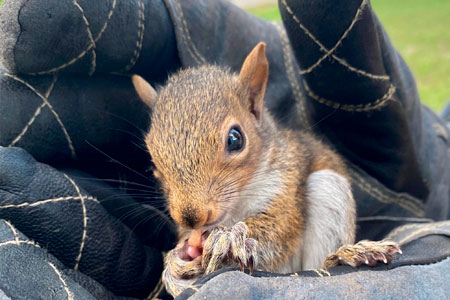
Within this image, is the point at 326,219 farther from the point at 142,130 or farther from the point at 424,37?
the point at 424,37

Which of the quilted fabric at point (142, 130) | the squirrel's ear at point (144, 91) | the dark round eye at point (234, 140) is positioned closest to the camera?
the quilted fabric at point (142, 130)

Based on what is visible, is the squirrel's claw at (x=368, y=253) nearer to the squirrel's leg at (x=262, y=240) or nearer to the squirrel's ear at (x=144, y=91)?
the squirrel's leg at (x=262, y=240)

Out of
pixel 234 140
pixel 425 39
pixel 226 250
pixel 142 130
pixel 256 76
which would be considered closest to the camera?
pixel 226 250

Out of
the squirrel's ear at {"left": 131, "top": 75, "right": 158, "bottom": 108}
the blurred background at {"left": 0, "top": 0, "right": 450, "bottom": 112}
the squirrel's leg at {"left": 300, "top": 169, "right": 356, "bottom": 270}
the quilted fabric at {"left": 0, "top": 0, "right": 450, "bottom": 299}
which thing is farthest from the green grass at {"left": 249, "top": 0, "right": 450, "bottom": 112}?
the squirrel's ear at {"left": 131, "top": 75, "right": 158, "bottom": 108}

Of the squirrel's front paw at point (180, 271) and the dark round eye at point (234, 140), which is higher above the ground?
the dark round eye at point (234, 140)

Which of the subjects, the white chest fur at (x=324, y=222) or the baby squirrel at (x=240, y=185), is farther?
the white chest fur at (x=324, y=222)

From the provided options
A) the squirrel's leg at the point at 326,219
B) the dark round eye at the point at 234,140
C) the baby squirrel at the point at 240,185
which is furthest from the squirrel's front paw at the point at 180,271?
the squirrel's leg at the point at 326,219

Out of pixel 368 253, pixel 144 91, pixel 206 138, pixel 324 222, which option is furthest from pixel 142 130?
pixel 368 253

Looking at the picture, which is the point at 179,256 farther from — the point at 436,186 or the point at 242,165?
the point at 436,186
